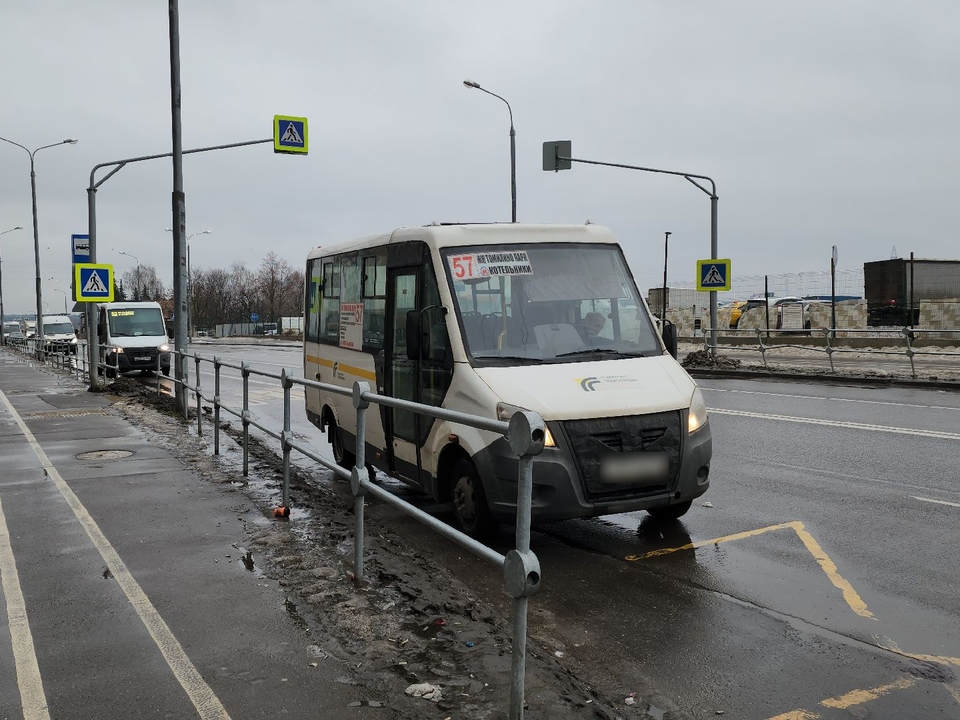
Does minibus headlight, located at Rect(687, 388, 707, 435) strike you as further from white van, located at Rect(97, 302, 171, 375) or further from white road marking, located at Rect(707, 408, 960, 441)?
white van, located at Rect(97, 302, 171, 375)

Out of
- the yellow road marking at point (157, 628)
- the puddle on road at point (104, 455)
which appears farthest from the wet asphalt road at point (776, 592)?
the puddle on road at point (104, 455)

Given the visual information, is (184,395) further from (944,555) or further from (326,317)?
(944,555)

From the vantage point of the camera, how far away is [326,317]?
974cm

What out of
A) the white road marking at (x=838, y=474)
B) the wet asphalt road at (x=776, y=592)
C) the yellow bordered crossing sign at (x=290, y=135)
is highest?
the yellow bordered crossing sign at (x=290, y=135)

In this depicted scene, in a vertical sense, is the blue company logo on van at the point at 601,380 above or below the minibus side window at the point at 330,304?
below

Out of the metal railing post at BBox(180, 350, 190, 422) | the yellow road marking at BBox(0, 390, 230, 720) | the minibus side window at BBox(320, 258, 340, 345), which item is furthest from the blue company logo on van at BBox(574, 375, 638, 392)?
the metal railing post at BBox(180, 350, 190, 422)

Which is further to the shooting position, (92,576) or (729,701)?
(92,576)

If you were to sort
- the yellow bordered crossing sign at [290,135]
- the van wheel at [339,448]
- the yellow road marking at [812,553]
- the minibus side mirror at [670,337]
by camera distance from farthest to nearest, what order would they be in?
1. the yellow bordered crossing sign at [290,135]
2. the van wheel at [339,448]
3. the minibus side mirror at [670,337]
4. the yellow road marking at [812,553]

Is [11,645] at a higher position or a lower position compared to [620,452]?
lower

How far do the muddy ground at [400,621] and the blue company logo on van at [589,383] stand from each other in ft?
5.20

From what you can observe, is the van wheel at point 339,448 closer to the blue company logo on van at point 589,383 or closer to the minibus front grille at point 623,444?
the blue company logo on van at point 589,383

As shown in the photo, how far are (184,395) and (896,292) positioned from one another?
37.8m

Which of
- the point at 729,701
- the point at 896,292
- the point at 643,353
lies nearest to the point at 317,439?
the point at 643,353

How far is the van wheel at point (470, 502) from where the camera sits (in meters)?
6.07
